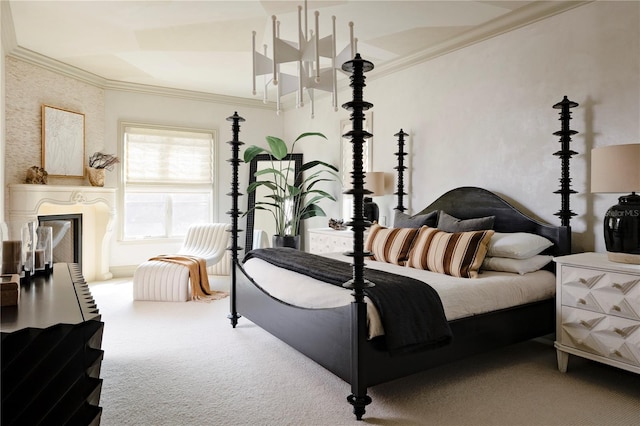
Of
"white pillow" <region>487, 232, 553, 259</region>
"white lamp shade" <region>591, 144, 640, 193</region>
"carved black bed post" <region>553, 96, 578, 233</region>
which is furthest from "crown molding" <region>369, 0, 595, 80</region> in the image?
"white pillow" <region>487, 232, 553, 259</region>

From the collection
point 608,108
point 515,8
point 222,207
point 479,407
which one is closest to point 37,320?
point 479,407

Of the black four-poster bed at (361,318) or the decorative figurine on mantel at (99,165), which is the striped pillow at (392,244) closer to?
the black four-poster bed at (361,318)

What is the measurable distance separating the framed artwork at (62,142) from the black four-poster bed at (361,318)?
275 cm

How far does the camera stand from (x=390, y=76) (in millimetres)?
4809

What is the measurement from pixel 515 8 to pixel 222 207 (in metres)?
4.68

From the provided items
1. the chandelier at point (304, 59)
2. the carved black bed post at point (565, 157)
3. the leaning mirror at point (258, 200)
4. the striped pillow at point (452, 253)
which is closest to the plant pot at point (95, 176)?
the leaning mirror at point (258, 200)

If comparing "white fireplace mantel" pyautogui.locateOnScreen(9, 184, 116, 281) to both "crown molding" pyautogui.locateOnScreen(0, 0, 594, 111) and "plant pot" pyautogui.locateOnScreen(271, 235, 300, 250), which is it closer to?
"crown molding" pyautogui.locateOnScreen(0, 0, 594, 111)

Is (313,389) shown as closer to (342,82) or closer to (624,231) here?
(624,231)

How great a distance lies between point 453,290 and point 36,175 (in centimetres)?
462

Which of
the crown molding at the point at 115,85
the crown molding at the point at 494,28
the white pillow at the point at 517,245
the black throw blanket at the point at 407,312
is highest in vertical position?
the crown molding at the point at 115,85

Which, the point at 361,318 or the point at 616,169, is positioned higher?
the point at 616,169

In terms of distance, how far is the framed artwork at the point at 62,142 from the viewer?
486 centimetres

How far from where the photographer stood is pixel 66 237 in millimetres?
5195

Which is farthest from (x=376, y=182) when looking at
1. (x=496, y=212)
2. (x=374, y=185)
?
(x=496, y=212)
